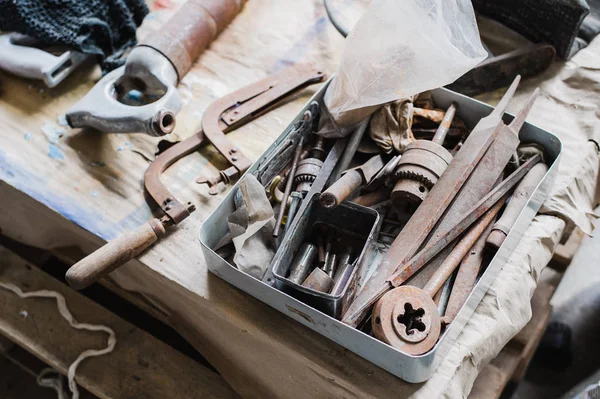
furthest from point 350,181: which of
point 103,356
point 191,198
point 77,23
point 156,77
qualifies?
point 77,23

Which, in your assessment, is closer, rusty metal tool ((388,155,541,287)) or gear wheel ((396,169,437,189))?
rusty metal tool ((388,155,541,287))

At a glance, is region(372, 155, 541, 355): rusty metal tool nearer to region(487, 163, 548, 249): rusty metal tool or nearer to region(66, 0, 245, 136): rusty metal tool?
region(487, 163, 548, 249): rusty metal tool

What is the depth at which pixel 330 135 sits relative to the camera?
108 cm

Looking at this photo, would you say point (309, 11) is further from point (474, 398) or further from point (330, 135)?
point (474, 398)

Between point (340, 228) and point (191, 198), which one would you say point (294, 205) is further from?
point (191, 198)

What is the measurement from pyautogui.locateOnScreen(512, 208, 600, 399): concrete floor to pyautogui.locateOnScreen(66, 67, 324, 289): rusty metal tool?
991 millimetres

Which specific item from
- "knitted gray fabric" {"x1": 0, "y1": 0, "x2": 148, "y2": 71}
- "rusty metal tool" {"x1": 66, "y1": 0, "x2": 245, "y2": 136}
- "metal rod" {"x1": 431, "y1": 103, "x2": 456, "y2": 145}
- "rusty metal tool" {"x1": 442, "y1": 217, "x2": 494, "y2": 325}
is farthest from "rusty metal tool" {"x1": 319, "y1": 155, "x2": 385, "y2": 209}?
"knitted gray fabric" {"x1": 0, "y1": 0, "x2": 148, "y2": 71}

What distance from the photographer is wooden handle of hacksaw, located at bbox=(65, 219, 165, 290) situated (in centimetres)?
90

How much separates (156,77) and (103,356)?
22.5 inches

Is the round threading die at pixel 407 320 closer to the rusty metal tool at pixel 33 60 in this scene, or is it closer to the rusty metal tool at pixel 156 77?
the rusty metal tool at pixel 156 77

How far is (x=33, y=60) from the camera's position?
4.02ft

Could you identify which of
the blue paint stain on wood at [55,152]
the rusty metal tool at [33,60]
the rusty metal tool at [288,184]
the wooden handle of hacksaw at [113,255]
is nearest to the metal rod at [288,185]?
the rusty metal tool at [288,184]

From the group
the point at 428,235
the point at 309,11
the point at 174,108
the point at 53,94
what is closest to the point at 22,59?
the point at 53,94

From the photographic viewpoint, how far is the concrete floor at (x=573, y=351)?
152 cm
